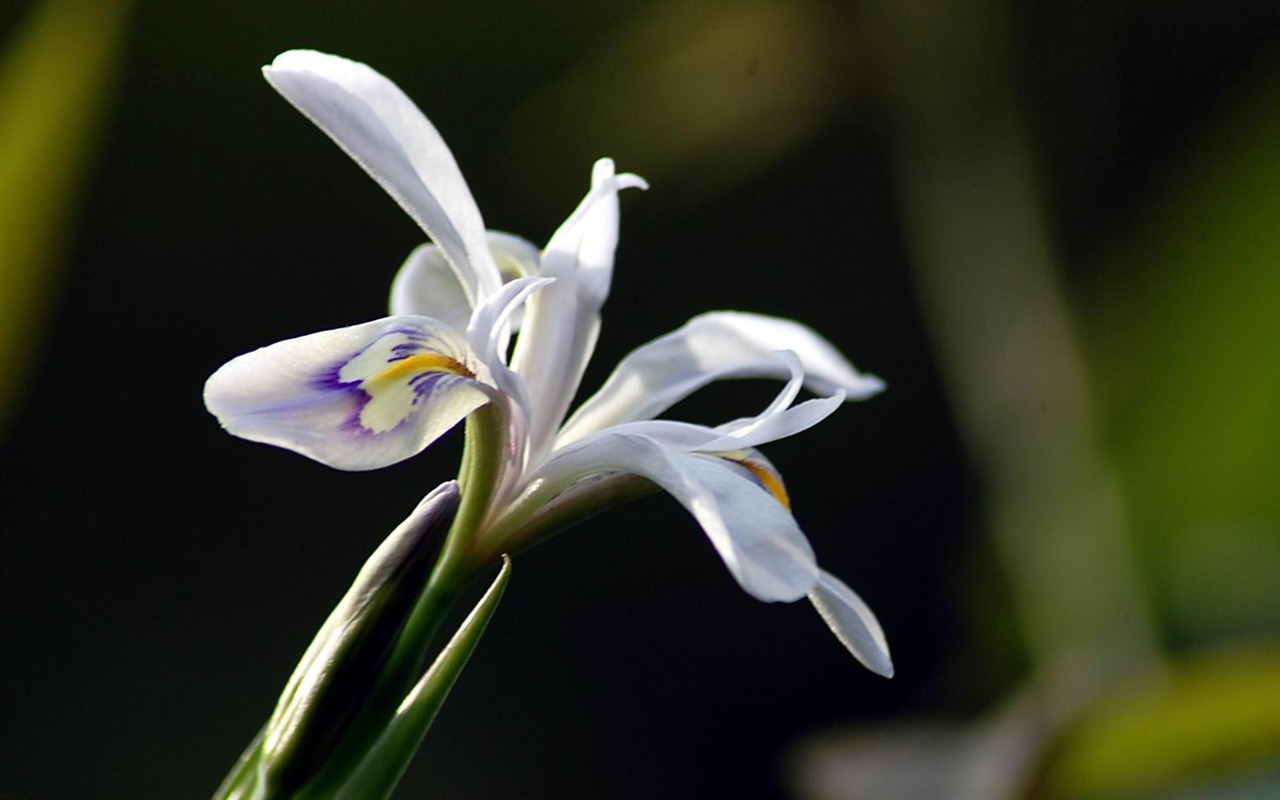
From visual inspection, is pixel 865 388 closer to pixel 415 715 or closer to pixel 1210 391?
pixel 415 715

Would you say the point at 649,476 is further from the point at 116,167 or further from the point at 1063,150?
the point at 116,167

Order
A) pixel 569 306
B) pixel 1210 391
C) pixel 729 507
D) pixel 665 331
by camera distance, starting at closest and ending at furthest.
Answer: pixel 729 507, pixel 569 306, pixel 1210 391, pixel 665 331

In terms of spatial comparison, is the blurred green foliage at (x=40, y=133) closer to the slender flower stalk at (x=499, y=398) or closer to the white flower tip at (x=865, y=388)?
the slender flower stalk at (x=499, y=398)

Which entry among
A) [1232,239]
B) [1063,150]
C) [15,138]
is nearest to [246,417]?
[15,138]

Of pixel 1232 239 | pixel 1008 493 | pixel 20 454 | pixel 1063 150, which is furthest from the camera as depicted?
pixel 20 454

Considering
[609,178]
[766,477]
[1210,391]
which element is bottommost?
[1210,391]

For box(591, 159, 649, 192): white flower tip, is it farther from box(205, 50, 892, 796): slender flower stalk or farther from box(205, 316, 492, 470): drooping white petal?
box(205, 316, 492, 470): drooping white petal

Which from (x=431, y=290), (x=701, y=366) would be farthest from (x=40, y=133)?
(x=701, y=366)
